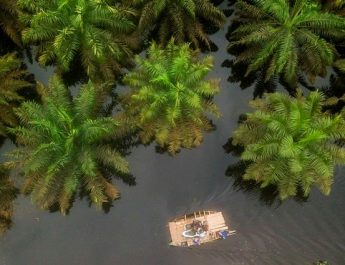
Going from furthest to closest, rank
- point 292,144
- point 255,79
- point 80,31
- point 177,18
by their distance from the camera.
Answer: point 255,79
point 177,18
point 80,31
point 292,144

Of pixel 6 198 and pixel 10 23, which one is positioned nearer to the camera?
pixel 6 198

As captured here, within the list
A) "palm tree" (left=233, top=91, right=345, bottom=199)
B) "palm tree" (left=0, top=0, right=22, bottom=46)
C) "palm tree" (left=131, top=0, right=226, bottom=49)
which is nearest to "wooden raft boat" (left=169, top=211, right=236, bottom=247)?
"palm tree" (left=233, top=91, right=345, bottom=199)

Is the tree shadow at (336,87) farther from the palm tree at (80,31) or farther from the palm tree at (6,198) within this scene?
the palm tree at (6,198)

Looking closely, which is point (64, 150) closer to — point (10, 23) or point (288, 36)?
point (10, 23)

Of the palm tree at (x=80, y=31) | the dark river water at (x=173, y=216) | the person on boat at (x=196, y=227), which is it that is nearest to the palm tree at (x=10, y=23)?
the palm tree at (x=80, y=31)

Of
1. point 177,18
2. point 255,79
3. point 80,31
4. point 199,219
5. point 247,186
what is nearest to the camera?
point 80,31

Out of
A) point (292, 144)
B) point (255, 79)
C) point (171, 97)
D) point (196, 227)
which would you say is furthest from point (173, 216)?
point (255, 79)

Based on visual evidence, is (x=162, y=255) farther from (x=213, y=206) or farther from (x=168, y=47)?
(x=168, y=47)
